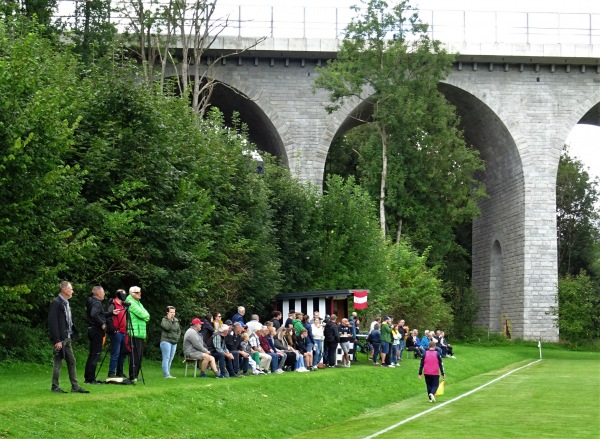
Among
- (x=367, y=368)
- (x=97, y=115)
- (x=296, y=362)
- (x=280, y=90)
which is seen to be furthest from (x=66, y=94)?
(x=280, y=90)

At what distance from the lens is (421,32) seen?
4925 cm

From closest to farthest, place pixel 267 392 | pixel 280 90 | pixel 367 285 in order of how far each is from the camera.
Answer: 1. pixel 267 392
2. pixel 367 285
3. pixel 280 90

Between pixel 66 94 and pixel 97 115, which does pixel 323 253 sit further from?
pixel 66 94

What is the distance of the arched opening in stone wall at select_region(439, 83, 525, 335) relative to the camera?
51.2 meters

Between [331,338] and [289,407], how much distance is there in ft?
27.9

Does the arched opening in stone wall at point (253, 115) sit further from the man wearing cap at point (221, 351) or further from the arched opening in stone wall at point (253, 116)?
the man wearing cap at point (221, 351)

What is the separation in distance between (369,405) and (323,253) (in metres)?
17.4

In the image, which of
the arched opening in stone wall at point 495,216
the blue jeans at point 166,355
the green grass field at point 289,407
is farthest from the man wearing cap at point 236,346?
the arched opening in stone wall at point 495,216

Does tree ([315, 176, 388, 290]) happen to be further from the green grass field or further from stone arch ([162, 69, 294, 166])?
the green grass field

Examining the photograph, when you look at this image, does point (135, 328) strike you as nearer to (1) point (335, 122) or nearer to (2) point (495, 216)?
(1) point (335, 122)

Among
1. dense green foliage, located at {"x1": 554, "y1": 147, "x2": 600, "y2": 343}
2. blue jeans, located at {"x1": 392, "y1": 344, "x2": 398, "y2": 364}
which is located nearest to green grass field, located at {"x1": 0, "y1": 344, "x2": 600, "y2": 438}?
blue jeans, located at {"x1": 392, "y1": 344, "x2": 398, "y2": 364}

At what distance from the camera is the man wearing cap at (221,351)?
22.0 meters

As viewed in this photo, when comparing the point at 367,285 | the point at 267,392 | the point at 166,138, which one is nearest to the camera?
the point at 267,392

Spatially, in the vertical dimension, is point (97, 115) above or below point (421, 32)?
below
